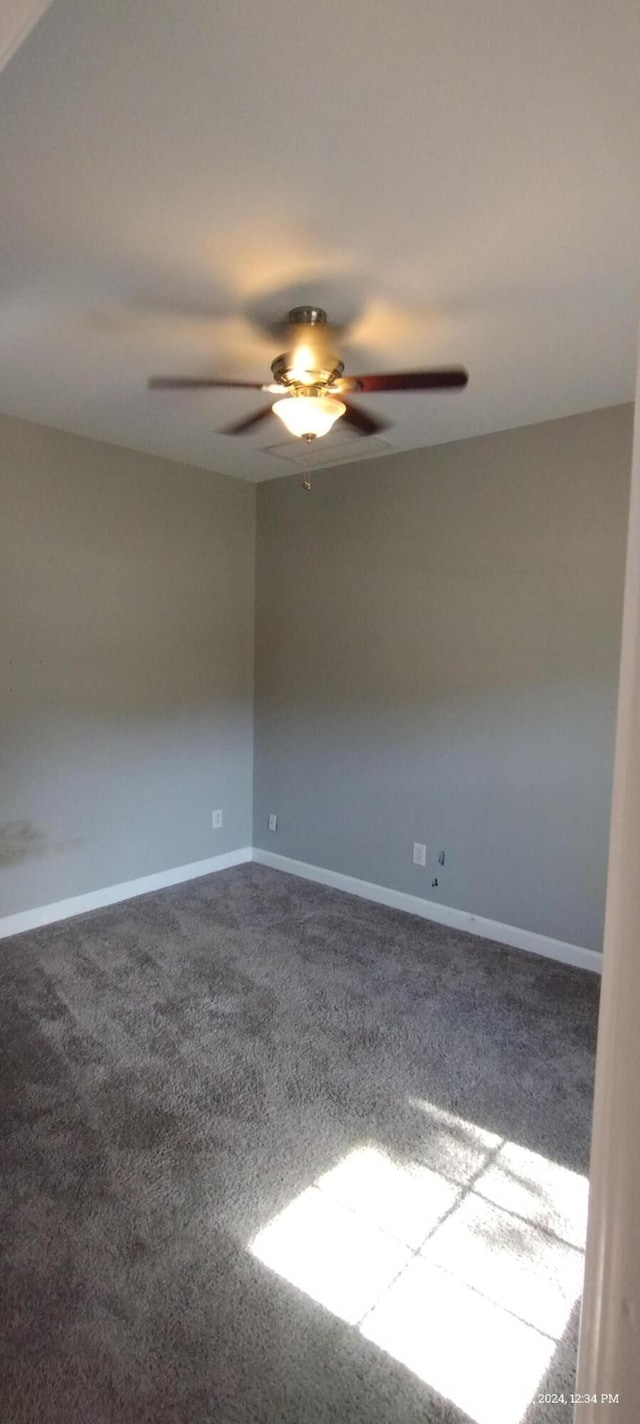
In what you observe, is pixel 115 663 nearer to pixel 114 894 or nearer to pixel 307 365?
pixel 114 894

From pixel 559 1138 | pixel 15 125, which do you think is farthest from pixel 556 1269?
pixel 15 125

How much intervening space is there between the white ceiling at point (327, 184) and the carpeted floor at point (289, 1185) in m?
2.41

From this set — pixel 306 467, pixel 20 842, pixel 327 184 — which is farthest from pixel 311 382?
pixel 20 842

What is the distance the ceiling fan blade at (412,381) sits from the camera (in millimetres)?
1947

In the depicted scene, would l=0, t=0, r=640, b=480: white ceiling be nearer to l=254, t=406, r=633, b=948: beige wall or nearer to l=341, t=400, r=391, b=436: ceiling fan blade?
l=341, t=400, r=391, b=436: ceiling fan blade

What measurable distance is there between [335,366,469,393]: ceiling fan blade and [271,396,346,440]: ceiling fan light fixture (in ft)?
0.31

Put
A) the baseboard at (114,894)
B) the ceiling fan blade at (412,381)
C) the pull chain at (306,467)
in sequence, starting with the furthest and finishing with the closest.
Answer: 1. the baseboard at (114,894)
2. the pull chain at (306,467)
3. the ceiling fan blade at (412,381)

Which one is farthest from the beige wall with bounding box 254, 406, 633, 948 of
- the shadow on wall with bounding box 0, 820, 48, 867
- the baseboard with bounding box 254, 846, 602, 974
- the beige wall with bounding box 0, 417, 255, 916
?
the shadow on wall with bounding box 0, 820, 48, 867

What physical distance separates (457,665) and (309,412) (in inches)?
65.9

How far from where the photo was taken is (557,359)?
2.44 metres

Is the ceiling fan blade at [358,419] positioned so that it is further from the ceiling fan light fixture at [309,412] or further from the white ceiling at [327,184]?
the white ceiling at [327,184]

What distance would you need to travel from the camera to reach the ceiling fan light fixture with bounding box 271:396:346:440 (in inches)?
83.8

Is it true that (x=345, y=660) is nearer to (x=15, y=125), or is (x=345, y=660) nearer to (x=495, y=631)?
(x=495, y=631)

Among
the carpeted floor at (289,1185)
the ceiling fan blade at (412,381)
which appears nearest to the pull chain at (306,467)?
the ceiling fan blade at (412,381)
